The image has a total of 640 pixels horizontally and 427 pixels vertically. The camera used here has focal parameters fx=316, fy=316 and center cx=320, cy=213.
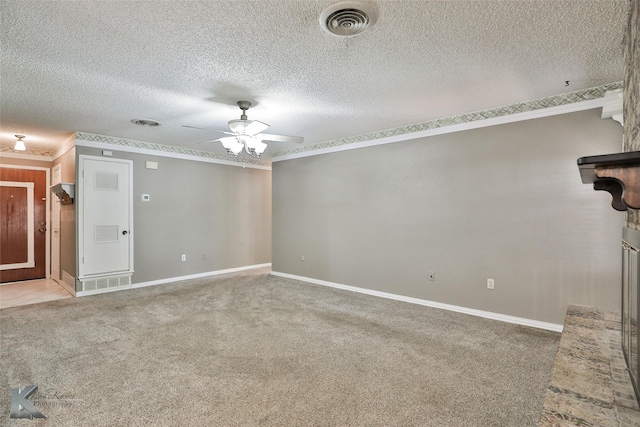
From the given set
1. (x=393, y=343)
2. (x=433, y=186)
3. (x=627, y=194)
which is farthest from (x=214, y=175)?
(x=627, y=194)

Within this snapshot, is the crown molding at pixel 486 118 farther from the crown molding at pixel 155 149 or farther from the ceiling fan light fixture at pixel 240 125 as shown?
the ceiling fan light fixture at pixel 240 125

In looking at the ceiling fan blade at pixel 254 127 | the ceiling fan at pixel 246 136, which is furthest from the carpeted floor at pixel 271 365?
the ceiling fan blade at pixel 254 127

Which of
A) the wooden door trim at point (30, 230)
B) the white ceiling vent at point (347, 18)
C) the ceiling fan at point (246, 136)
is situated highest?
the white ceiling vent at point (347, 18)

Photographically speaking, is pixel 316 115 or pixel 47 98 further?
pixel 316 115

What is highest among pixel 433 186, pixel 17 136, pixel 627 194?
pixel 17 136

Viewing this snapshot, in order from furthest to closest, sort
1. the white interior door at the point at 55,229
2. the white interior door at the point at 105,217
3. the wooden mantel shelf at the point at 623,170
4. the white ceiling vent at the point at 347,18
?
the white interior door at the point at 55,229, the white interior door at the point at 105,217, the white ceiling vent at the point at 347,18, the wooden mantel shelf at the point at 623,170

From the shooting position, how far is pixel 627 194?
3.64 ft

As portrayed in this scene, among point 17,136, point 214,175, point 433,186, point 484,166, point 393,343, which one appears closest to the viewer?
point 393,343

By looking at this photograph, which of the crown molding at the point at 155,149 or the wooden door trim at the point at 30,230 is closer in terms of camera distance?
the crown molding at the point at 155,149

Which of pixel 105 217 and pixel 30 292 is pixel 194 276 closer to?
pixel 105 217

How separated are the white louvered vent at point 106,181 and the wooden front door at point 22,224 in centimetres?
223

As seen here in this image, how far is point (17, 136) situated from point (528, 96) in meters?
6.94

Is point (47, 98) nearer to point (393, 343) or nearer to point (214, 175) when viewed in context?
point (214, 175)

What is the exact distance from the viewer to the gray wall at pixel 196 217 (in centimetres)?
550
